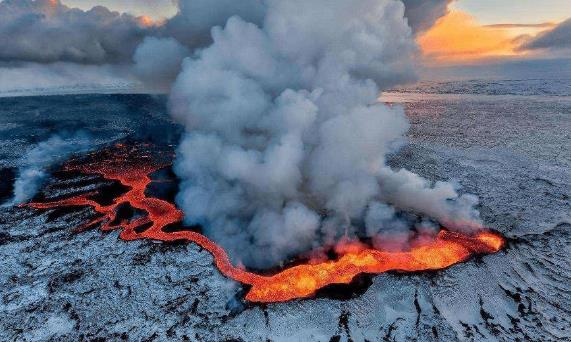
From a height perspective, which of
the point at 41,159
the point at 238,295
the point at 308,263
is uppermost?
the point at 308,263

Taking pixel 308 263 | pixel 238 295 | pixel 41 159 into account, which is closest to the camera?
pixel 238 295

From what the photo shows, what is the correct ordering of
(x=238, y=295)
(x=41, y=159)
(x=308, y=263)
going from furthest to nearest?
(x=41, y=159) < (x=308, y=263) < (x=238, y=295)

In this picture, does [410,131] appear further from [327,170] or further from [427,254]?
[427,254]

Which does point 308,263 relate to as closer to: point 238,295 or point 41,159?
point 238,295

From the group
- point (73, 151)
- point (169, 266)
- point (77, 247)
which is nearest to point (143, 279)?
point (169, 266)

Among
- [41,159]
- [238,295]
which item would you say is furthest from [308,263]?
[41,159]

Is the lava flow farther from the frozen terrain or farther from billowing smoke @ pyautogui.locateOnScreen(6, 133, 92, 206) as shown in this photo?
billowing smoke @ pyautogui.locateOnScreen(6, 133, 92, 206)

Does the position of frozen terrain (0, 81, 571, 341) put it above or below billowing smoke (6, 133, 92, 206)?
above

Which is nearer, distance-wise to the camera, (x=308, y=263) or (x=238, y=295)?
(x=238, y=295)

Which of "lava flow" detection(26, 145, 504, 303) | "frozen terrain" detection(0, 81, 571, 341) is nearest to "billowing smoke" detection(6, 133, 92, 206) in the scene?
"lava flow" detection(26, 145, 504, 303)
